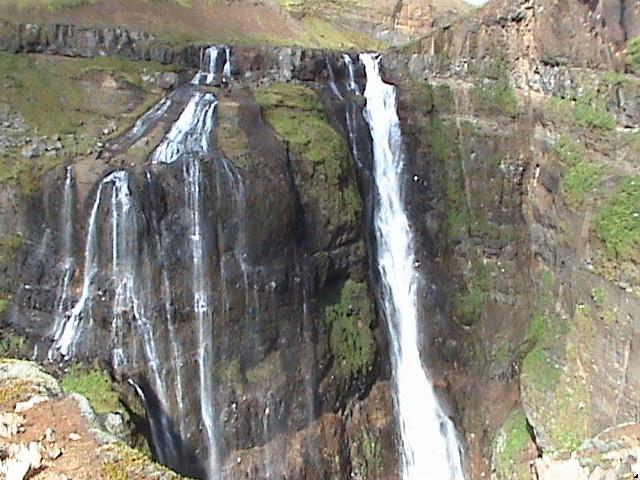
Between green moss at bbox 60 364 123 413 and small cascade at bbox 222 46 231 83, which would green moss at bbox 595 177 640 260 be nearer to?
green moss at bbox 60 364 123 413

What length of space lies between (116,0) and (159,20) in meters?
1.85

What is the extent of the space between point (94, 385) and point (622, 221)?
1113cm

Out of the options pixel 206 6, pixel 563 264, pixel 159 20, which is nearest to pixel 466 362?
pixel 563 264

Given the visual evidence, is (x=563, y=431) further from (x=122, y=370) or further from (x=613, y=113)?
(x=122, y=370)

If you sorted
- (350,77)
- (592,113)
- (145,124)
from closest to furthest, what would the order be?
1. (592,113)
2. (145,124)
3. (350,77)

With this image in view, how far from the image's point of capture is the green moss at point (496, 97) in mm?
20859

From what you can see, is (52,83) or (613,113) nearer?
(613,113)

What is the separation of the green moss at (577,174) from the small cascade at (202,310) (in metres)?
8.48

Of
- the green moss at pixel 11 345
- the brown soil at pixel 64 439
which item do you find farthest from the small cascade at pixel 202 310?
the brown soil at pixel 64 439

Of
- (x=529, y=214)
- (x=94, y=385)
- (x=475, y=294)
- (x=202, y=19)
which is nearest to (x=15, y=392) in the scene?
(x=94, y=385)

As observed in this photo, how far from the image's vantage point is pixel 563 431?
1590 centimetres

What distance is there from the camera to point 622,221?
15.2 meters

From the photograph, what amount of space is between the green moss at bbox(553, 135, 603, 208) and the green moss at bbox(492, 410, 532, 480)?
218 inches

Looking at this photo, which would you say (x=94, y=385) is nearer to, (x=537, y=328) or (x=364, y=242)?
(x=364, y=242)
